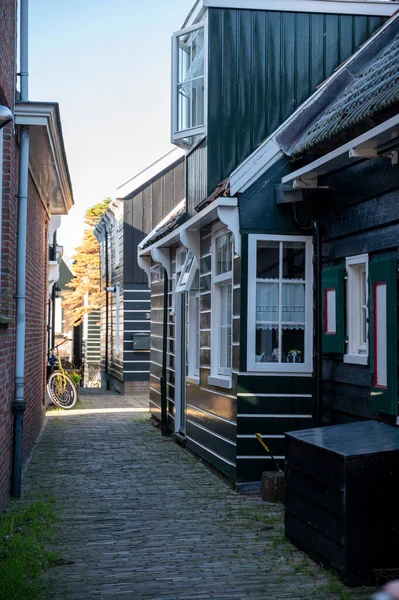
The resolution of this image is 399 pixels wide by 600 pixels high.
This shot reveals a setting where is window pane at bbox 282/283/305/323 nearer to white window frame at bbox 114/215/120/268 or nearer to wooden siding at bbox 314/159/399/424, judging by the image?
wooden siding at bbox 314/159/399/424

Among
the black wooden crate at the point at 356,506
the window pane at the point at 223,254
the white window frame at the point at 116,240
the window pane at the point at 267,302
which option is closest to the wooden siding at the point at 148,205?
the white window frame at the point at 116,240

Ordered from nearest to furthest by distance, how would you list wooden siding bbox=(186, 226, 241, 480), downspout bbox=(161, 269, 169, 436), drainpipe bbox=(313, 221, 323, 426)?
drainpipe bbox=(313, 221, 323, 426)
wooden siding bbox=(186, 226, 241, 480)
downspout bbox=(161, 269, 169, 436)

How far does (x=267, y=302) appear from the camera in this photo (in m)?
9.57

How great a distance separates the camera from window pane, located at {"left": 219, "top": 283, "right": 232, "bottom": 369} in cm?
1062

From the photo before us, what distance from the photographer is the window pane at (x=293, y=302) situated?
9625mm

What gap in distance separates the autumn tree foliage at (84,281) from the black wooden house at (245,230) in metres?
21.5

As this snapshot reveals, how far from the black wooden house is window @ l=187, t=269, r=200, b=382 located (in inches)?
0.9

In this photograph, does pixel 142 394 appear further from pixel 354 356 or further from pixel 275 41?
pixel 354 356

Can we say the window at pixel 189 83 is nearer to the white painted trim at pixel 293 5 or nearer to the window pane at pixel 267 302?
the white painted trim at pixel 293 5

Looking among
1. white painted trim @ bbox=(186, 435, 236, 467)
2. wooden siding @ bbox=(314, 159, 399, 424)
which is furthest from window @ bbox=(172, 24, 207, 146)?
white painted trim @ bbox=(186, 435, 236, 467)

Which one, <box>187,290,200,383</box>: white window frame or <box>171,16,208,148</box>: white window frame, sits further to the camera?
<box>187,290,200,383</box>: white window frame

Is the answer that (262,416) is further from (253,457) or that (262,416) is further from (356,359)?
(356,359)

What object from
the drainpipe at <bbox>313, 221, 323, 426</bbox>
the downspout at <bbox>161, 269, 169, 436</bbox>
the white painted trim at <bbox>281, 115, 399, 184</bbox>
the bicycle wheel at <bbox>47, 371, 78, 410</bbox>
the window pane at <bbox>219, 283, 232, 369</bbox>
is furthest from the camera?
the bicycle wheel at <bbox>47, 371, 78, 410</bbox>

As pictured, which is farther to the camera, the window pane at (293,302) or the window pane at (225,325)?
the window pane at (225,325)
